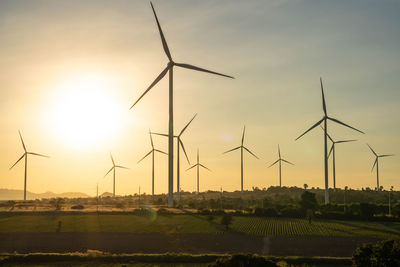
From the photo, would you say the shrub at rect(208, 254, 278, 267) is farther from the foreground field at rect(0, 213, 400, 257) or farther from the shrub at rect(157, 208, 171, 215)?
the shrub at rect(157, 208, 171, 215)

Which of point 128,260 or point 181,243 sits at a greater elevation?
point 181,243

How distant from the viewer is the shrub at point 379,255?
66.6 m

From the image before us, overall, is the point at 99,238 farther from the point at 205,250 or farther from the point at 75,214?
the point at 75,214

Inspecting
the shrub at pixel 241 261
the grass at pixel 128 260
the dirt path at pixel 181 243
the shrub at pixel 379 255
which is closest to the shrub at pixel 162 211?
the dirt path at pixel 181 243

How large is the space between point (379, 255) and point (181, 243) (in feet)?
233

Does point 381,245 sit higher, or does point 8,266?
point 381,245

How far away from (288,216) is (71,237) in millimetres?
78898

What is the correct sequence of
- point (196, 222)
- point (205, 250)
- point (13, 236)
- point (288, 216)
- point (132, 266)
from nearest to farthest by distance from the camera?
point (132, 266)
point (205, 250)
point (13, 236)
point (196, 222)
point (288, 216)

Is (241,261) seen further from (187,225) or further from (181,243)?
(187,225)

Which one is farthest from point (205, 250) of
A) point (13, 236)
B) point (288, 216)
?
point (288, 216)

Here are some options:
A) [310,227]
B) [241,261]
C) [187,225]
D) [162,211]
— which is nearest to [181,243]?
[187,225]

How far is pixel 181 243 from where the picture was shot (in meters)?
133

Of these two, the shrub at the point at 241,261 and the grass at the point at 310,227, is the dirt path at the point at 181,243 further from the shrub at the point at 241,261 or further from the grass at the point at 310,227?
the shrub at the point at 241,261

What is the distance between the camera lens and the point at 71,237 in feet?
472
